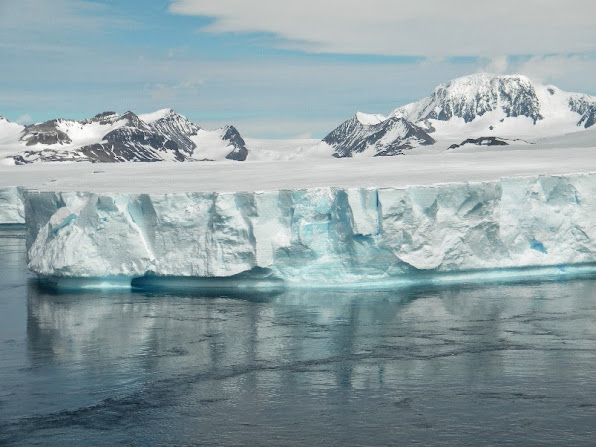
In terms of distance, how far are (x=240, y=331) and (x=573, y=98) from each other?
122470mm

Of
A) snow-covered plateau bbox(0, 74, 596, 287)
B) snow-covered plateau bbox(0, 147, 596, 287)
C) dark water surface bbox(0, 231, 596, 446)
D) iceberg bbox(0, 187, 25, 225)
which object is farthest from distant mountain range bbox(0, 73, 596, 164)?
dark water surface bbox(0, 231, 596, 446)

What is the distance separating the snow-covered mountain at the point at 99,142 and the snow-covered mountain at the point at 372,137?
1275 cm

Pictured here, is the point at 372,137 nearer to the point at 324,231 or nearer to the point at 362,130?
the point at 362,130

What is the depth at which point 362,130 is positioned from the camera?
116875mm

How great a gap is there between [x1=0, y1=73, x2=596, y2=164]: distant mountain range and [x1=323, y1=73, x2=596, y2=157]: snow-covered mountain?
0.43 feet

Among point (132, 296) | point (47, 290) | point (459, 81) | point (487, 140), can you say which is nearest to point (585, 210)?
point (132, 296)

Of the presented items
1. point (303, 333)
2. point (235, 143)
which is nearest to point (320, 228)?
point (303, 333)

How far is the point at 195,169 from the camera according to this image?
927 inches

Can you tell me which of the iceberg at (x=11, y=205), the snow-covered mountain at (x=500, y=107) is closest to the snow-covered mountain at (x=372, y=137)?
the snow-covered mountain at (x=500, y=107)

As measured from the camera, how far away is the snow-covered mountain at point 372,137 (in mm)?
100188

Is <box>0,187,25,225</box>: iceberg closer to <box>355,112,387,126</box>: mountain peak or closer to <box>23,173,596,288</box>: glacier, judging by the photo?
<box>23,173,596,288</box>: glacier

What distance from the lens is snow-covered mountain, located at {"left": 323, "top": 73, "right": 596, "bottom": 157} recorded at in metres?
119

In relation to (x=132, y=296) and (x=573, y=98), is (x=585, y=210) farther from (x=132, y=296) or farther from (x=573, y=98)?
(x=573, y=98)

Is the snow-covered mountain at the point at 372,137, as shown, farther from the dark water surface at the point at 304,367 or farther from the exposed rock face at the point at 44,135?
the dark water surface at the point at 304,367
